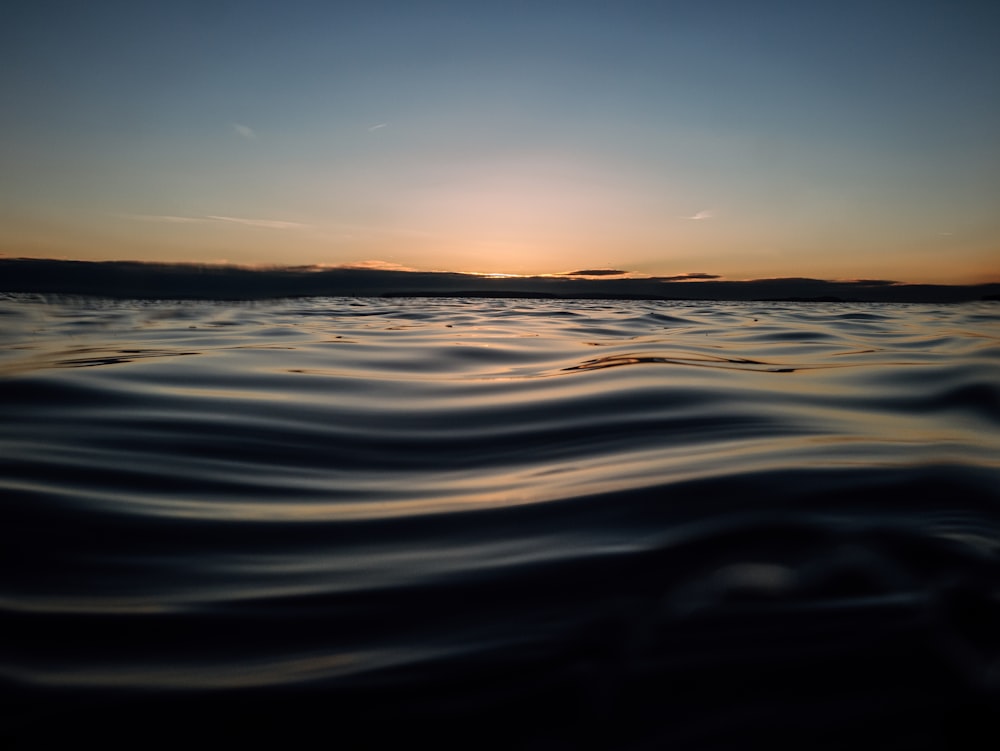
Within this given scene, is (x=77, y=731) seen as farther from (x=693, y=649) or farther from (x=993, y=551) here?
(x=993, y=551)

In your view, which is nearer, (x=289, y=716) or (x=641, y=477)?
(x=289, y=716)

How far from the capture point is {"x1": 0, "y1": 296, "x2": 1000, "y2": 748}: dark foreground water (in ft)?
2.96

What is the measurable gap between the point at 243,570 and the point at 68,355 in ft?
16.0

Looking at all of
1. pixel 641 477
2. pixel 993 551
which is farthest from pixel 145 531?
pixel 993 551

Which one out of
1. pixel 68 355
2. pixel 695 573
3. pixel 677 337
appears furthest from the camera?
pixel 677 337

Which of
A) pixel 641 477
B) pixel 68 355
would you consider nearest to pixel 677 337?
pixel 641 477

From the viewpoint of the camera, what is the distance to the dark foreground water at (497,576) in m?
0.90

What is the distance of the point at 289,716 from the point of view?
2.95 ft

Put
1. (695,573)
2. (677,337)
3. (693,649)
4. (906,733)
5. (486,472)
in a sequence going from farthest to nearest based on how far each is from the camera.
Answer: (677,337)
(486,472)
(695,573)
(693,649)
(906,733)

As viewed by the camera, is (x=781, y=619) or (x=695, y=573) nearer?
(x=781, y=619)

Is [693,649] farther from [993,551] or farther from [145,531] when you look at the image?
[145,531]

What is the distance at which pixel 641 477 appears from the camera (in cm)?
204

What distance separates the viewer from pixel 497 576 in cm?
135

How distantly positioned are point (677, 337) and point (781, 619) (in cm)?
727
